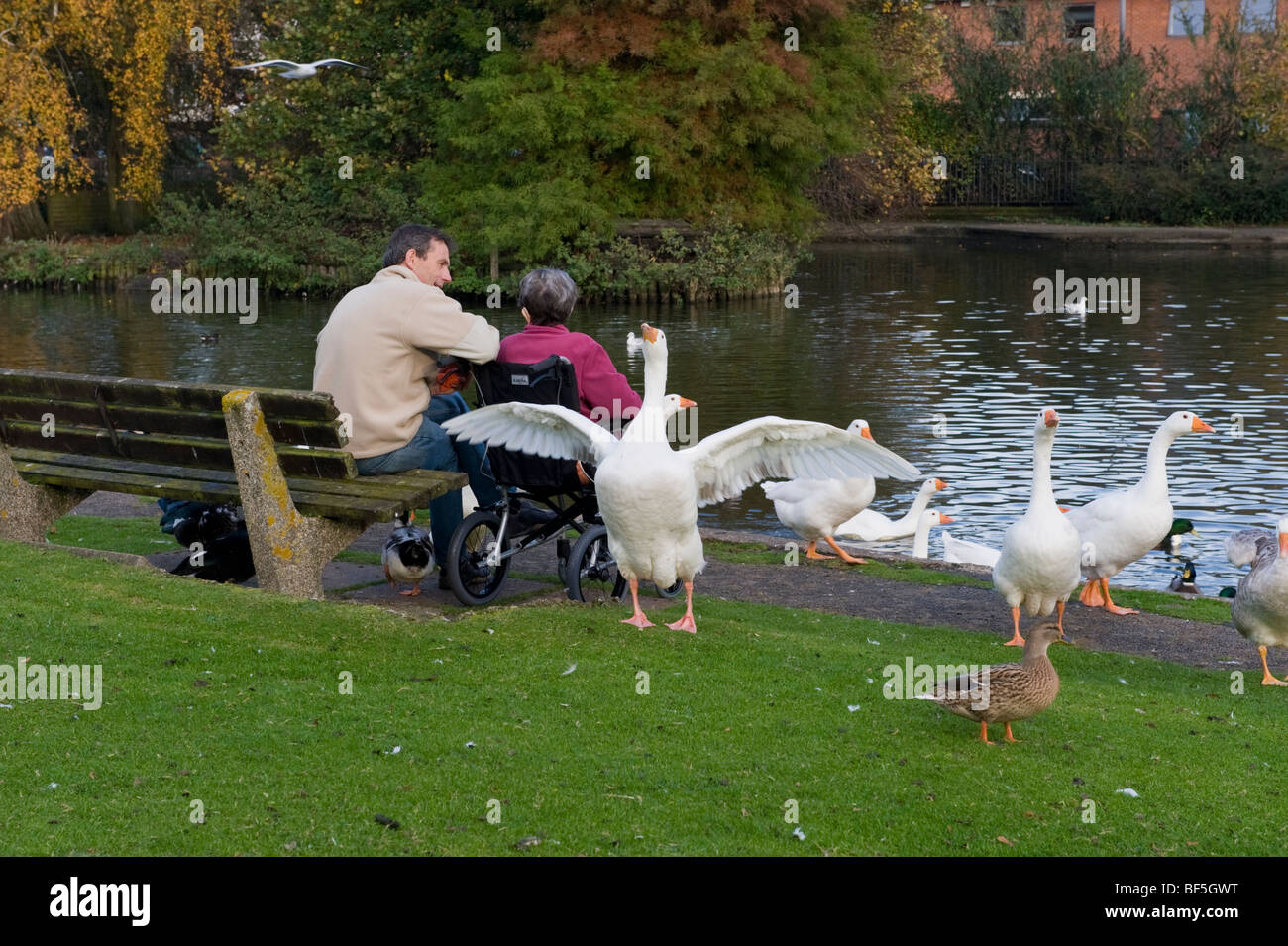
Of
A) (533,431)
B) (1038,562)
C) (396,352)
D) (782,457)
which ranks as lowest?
(1038,562)

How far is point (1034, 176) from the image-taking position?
48.1 meters

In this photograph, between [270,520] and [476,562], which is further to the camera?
[476,562]

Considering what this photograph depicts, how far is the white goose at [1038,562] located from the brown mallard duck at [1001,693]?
209 cm

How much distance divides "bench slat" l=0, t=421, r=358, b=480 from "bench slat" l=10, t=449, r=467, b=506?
4cm

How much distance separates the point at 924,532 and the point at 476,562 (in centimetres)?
490

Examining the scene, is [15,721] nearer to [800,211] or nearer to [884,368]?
[884,368]

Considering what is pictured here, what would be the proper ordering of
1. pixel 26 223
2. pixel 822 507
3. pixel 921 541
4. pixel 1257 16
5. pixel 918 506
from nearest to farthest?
pixel 822 507
pixel 921 541
pixel 918 506
pixel 26 223
pixel 1257 16

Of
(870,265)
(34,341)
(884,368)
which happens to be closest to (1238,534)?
(884,368)

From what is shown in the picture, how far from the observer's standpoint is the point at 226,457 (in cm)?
748

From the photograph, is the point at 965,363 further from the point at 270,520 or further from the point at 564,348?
the point at 270,520

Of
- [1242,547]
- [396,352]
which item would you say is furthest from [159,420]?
[1242,547]

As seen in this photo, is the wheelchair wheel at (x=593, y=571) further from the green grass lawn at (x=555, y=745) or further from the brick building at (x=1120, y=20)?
the brick building at (x=1120, y=20)

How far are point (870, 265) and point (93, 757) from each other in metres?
33.2

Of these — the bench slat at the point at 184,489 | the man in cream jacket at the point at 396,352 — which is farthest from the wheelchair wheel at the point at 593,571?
the bench slat at the point at 184,489
